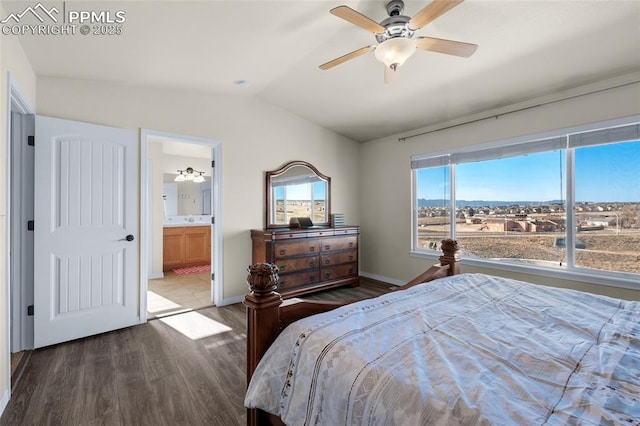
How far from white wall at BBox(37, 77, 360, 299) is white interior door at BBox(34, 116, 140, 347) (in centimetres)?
26

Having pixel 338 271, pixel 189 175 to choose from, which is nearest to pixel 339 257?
pixel 338 271

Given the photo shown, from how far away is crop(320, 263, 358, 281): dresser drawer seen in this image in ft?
13.7

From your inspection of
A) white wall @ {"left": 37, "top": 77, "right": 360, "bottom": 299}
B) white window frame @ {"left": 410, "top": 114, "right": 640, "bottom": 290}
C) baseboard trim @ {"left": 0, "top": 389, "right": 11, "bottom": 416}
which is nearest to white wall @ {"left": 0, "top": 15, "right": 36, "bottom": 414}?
baseboard trim @ {"left": 0, "top": 389, "right": 11, "bottom": 416}

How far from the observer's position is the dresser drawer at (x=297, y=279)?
12.4 feet

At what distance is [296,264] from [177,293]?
5.59 ft

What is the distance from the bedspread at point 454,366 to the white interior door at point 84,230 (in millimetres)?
2391

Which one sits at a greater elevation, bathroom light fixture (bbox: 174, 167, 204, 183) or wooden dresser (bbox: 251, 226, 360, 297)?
bathroom light fixture (bbox: 174, 167, 204, 183)

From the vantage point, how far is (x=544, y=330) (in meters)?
1.23

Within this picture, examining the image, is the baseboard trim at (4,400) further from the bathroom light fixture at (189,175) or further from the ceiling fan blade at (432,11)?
the bathroom light fixture at (189,175)

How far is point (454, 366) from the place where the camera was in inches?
36.3

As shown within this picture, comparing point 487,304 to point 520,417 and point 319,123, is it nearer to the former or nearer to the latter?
point 520,417

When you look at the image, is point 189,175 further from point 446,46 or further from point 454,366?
point 454,366

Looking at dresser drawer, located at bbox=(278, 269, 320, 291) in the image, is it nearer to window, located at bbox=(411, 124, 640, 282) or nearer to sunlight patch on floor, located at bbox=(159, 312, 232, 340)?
sunlight patch on floor, located at bbox=(159, 312, 232, 340)

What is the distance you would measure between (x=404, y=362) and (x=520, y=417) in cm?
31
